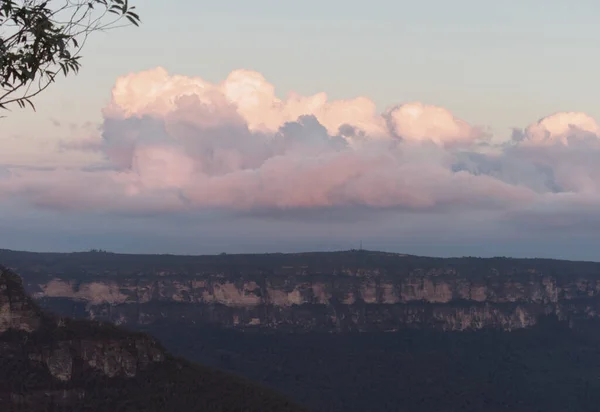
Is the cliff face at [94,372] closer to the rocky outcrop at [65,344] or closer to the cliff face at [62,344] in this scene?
the cliff face at [62,344]

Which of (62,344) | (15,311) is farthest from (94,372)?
(15,311)

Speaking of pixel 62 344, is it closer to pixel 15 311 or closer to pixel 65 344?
pixel 65 344

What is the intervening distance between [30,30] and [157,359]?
4307 inches

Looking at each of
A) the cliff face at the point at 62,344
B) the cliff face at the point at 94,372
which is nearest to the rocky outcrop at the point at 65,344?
the cliff face at the point at 62,344

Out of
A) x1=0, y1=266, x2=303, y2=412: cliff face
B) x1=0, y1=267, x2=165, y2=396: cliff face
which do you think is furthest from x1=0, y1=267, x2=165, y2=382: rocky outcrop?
x1=0, y1=266, x2=303, y2=412: cliff face

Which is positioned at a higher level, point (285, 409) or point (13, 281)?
point (13, 281)

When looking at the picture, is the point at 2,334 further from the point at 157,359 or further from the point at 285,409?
the point at 285,409

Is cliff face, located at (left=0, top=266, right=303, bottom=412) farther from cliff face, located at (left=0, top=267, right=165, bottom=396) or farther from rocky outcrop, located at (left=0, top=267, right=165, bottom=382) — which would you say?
rocky outcrop, located at (left=0, top=267, right=165, bottom=382)

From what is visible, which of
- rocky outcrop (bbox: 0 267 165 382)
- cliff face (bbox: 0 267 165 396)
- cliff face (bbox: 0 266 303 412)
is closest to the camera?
cliff face (bbox: 0 266 303 412)

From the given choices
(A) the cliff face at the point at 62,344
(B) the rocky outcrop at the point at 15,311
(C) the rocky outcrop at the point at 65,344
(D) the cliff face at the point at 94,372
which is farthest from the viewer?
(B) the rocky outcrop at the point at 15,311

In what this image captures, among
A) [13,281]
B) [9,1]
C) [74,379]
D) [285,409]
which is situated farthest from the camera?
[13,281]

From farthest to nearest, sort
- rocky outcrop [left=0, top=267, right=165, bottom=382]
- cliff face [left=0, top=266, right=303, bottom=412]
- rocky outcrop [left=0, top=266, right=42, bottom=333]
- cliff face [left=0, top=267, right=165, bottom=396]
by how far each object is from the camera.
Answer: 1. rocky outcrop [left=0, top=266, right=42, bottom=333]
2. rocky outcrop [left=0, top=267, right=165, bottom=382]
3. cliff face [left=0, top=267, right=165, bottom=396]
4. cliff face [left=0, top=266, right=303, bottom=412]

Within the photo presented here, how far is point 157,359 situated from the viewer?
136m

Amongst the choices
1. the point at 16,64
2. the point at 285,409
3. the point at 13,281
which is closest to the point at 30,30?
the point at 16,64
